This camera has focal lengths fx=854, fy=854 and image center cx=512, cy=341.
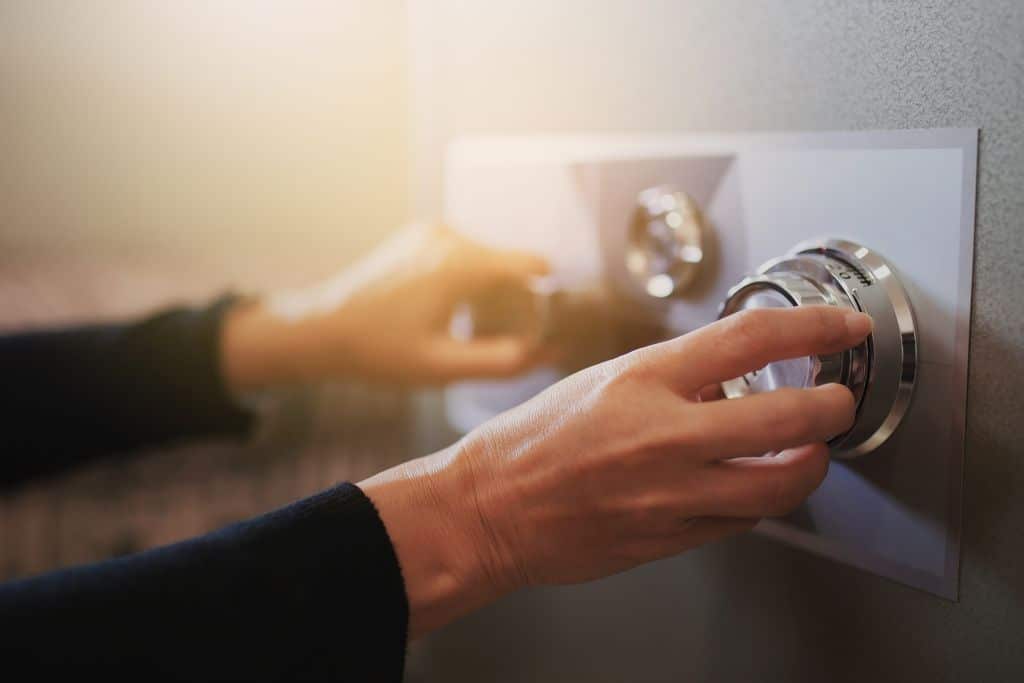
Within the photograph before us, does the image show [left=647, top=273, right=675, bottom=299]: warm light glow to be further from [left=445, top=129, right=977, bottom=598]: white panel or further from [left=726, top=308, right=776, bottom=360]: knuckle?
[left=726, top=308, right=776, bottom=360]: knuckle

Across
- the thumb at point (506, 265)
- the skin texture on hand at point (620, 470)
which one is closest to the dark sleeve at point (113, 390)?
the thumb at point (506, 265)

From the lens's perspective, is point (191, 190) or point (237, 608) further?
point (191, 190)

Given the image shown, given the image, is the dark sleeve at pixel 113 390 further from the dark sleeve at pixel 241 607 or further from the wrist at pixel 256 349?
the dark sleeve at pixel 241 607

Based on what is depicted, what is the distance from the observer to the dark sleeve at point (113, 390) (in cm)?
69

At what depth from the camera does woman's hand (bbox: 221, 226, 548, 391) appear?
598 mm

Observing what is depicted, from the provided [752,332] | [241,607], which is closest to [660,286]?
[752,332]

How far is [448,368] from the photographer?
65 cm

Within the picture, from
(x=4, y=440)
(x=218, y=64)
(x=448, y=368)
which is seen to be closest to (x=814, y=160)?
(x=448, y=368)

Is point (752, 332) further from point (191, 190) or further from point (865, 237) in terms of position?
point (191, 190)

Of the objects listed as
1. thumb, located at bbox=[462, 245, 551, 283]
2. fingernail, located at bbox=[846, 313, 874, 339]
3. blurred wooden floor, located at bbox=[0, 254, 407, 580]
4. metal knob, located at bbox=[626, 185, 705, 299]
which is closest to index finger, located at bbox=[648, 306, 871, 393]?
fingernail, located at bbox=[846, 313, 874, 339]

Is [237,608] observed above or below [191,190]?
below

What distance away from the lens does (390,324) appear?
2.20 feet

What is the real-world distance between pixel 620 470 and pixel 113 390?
545 mm

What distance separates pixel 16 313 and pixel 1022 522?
0.67m
